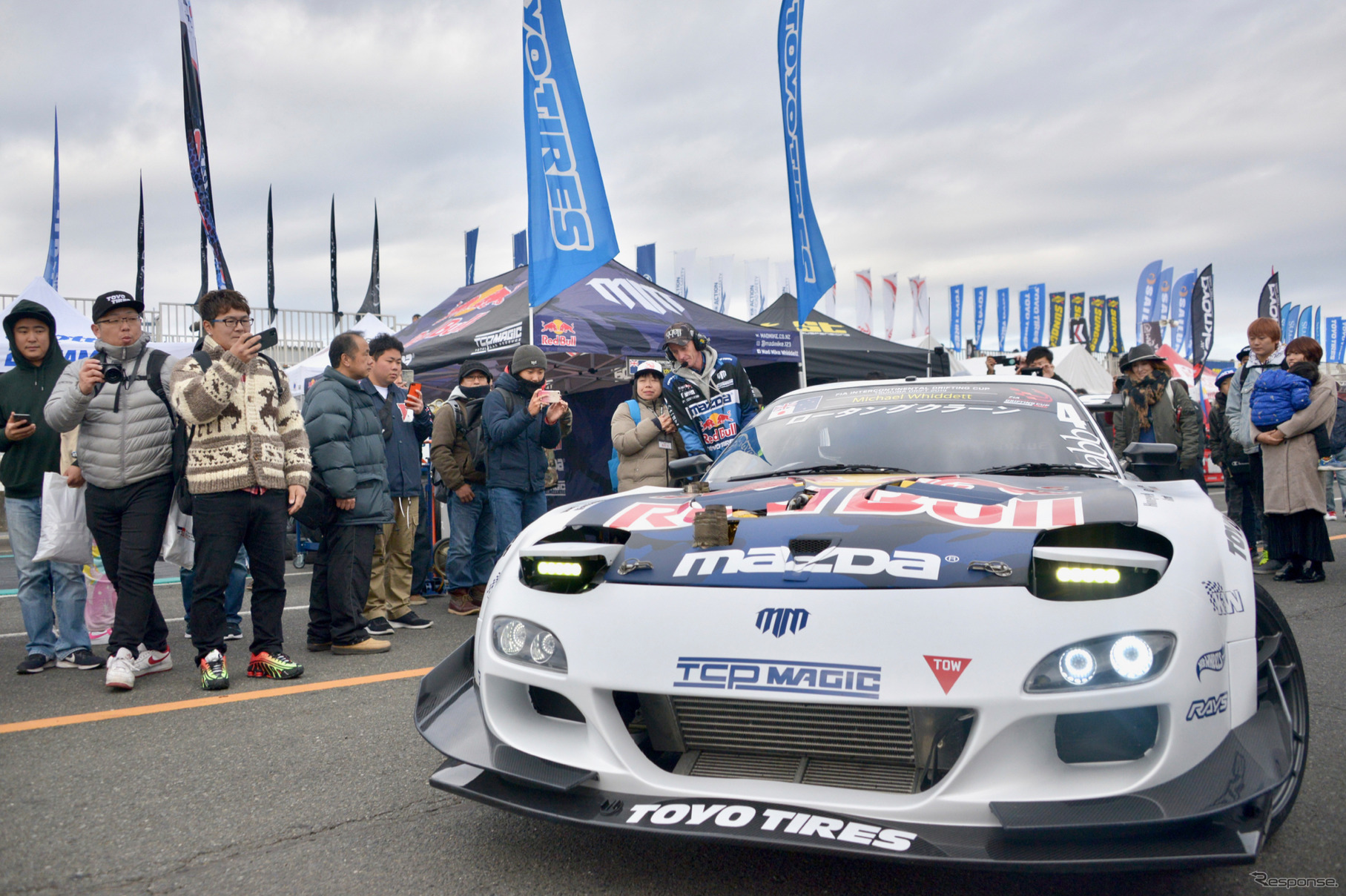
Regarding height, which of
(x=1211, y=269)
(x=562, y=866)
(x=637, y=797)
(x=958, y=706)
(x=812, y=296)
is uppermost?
(x=1211, y=269)

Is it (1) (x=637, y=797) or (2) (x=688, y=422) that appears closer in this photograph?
(1) (x=637, y=797)

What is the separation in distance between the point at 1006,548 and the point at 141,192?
28435 mm

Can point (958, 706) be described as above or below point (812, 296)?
below

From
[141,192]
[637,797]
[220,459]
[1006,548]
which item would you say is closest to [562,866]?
[637,797]

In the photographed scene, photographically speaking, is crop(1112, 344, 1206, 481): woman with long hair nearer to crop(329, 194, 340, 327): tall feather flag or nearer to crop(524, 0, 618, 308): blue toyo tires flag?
crop(524, 0, 618, 308): blue toyo tires flag

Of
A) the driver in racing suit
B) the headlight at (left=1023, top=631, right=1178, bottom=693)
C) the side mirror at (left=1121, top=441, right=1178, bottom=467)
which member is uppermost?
the driver in racing suit

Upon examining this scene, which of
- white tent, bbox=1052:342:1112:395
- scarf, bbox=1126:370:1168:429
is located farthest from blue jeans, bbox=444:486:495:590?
white tent, bbox=1052:342:1112:395

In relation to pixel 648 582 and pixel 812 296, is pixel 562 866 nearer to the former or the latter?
pixel 648 582

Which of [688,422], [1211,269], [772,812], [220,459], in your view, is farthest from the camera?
[1211,269]

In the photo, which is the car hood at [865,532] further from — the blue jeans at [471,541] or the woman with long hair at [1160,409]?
the woman with long hair at [1160,409]

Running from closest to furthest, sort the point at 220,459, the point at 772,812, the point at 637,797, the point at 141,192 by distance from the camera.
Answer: the point at 772,812
the point at 637,797
the point at 220,459
the point at 141,192

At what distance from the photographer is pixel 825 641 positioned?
194 centimetres

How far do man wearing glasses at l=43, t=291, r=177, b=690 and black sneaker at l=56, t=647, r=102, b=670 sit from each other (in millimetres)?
512

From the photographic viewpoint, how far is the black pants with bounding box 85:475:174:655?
13.6ft
